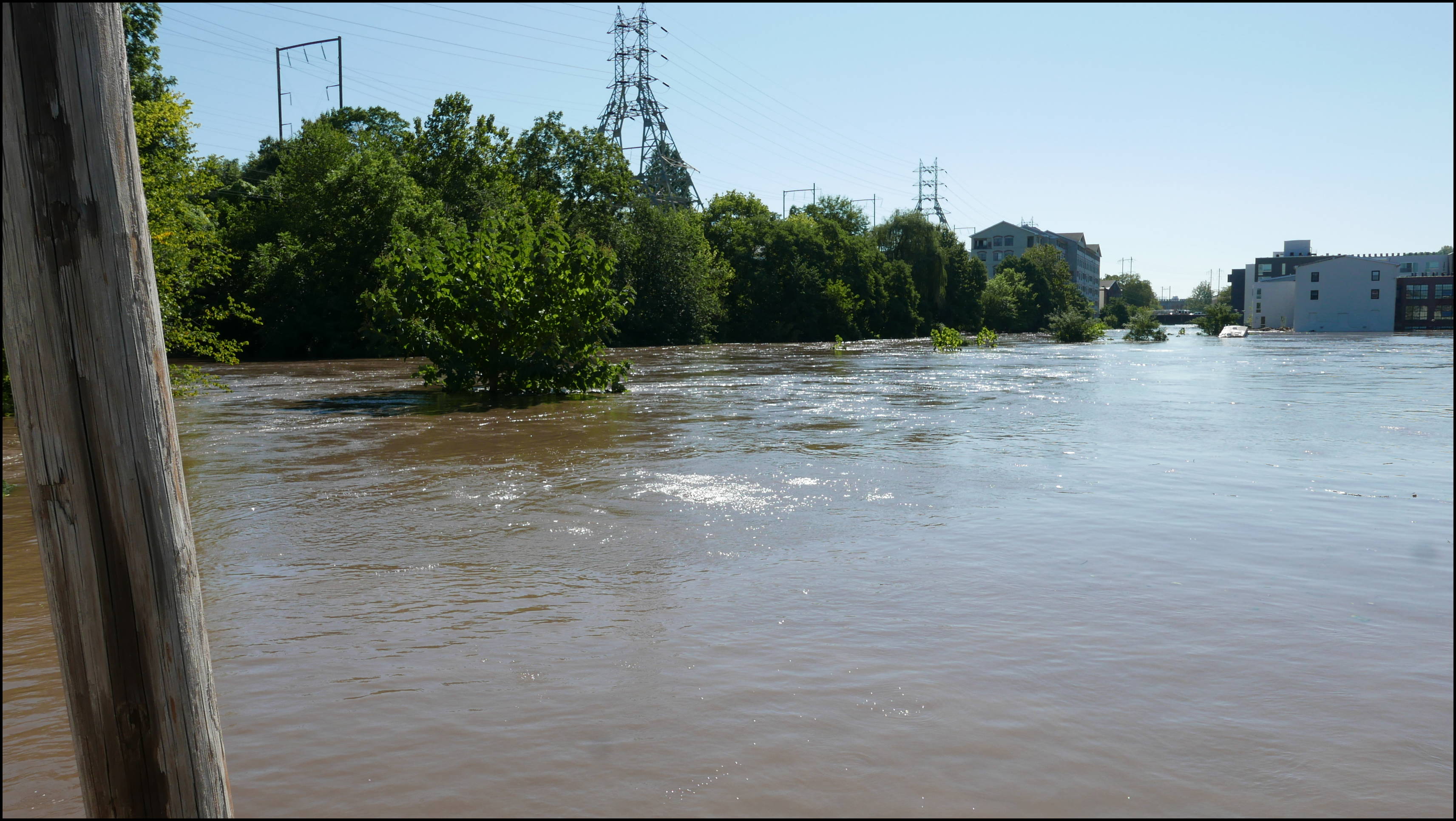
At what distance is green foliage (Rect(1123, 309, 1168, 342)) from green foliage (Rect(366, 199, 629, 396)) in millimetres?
55240

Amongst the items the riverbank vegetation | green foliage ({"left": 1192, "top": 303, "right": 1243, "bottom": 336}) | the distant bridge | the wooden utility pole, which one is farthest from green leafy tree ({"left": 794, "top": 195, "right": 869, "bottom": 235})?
the wooden utility pole

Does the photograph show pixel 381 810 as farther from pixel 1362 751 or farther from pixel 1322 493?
pixel 1322 493

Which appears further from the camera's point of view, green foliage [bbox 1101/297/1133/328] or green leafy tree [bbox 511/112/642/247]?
green foliage [bbox 1101/297/1133/328]

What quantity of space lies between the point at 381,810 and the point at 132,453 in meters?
1.61

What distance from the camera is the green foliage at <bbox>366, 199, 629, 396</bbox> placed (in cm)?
1753

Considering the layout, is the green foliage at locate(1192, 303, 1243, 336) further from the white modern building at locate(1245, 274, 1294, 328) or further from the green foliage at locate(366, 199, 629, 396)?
the green foliage at locate(366, 199, 629, 396)

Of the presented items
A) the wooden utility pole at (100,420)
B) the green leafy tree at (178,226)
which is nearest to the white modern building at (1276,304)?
the green leafy tree at (178,226)

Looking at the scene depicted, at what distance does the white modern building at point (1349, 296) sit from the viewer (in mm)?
97750

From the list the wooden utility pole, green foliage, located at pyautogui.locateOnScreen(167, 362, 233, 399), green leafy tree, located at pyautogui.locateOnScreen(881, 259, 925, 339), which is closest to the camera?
the wooden utility pole

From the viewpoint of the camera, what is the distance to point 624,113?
66500mm

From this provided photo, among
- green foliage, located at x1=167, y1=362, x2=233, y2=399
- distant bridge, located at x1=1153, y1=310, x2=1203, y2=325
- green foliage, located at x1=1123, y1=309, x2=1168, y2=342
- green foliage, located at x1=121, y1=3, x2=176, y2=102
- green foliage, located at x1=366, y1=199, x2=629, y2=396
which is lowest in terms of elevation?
distant bridge, located at x1=1153, y1=310, x2=1203, y2=325

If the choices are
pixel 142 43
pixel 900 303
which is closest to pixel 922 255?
pixel 900 303

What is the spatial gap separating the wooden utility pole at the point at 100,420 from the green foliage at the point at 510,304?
50.7 feet

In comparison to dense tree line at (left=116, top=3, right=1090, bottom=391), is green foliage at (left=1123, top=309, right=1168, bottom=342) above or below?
below
